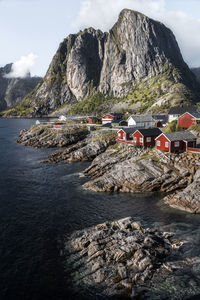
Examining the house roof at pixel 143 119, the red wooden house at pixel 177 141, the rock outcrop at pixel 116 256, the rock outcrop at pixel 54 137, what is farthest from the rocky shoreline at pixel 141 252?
the rock outcrop at pixel 54 137

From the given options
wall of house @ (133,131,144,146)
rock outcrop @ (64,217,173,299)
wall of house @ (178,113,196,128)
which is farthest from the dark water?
wall of house @ (178,113,196,128)

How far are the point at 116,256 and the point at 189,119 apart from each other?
62393mm

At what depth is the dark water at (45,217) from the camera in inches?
1012

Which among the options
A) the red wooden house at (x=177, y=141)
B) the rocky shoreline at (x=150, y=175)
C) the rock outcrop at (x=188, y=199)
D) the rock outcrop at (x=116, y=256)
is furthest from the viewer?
the red wooden house at (x=177, y=141)

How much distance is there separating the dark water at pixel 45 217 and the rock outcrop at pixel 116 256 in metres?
2.27

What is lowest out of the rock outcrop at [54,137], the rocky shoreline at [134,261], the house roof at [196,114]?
the rocky shoreline at [134,261]

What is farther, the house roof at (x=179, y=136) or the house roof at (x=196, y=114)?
the house roof at (x=196, y=114)

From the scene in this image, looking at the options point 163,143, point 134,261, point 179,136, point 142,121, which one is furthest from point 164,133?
point 142,121

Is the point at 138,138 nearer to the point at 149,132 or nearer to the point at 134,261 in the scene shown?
the point at 149,132

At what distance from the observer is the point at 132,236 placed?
3030 centimetres

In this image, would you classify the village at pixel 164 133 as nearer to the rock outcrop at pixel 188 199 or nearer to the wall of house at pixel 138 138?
the wall of house at pixel 138 138

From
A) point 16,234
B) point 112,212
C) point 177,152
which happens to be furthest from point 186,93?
point 16,234

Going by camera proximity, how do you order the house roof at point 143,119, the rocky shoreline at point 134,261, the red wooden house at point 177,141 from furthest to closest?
the house roof at point 143,119 < the red wooden house at point 177,141 < the rocky shoreline at point 134,261

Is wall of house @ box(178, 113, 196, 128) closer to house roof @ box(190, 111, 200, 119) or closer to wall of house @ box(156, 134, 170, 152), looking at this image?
house roof @ box(190, 111, 200, 119)
